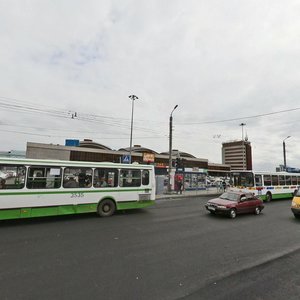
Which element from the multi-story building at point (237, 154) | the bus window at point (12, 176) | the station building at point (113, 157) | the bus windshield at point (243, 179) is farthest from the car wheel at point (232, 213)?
the multi-story building at point (237, 154)

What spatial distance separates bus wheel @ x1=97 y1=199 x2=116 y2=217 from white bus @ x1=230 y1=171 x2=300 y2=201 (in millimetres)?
11413

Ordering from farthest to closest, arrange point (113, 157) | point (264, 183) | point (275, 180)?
point (113, 157)
point (275, 180)
point (264, 183)

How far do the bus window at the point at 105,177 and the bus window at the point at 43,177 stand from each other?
69.7 inches

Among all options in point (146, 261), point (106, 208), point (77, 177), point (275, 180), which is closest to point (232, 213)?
point (106, 208)

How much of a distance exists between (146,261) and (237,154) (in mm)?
107391

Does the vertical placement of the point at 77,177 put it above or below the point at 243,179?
below

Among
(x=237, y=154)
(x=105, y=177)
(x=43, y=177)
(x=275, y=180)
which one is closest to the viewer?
(x=43, y=177)

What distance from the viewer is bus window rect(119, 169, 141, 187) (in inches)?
462

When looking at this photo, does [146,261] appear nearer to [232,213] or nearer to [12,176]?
[12,176]

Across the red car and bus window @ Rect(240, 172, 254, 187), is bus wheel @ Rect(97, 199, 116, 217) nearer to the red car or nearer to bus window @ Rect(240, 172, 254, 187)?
the red car

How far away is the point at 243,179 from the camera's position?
18.8 metres

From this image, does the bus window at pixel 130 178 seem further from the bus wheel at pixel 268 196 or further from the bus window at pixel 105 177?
the bus wheel at pixel 268 196

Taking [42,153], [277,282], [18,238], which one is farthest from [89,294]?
[42,153]

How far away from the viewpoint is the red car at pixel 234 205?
1156 centimetres
